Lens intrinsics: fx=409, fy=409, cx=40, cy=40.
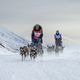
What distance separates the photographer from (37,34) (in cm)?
2503

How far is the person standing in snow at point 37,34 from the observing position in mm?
24750

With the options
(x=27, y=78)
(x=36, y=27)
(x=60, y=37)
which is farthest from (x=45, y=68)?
(x=60, y=37)

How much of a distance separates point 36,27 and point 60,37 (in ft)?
22.5

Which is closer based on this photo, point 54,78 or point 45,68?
point 54,78

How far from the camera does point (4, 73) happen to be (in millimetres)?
16578

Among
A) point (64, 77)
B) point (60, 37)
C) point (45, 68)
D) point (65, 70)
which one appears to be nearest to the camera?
point (64, 77)

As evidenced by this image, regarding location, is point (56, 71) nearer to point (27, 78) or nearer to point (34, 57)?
point (27, 78)

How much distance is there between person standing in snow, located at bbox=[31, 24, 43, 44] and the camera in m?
24.8

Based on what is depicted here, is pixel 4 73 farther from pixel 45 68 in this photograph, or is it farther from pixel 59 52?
pixel 59 52

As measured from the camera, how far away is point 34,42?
2575 cm

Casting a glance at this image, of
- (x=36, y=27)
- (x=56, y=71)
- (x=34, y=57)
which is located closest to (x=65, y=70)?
(x=56, y=71)

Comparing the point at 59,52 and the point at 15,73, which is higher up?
the point at 15,73

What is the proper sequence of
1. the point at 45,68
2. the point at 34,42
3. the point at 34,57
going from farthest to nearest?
the point at 34,42, the point at 34,57, the point at 45,68

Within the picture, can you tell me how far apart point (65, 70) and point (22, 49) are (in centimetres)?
899
